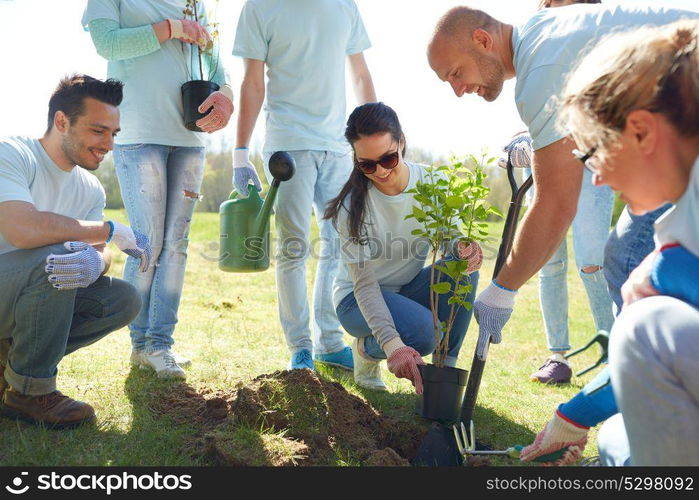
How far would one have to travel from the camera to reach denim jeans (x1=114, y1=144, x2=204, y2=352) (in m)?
3.46

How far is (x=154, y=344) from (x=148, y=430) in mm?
908

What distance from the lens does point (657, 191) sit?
4.89 feet

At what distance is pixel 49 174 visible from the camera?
2.83 metres

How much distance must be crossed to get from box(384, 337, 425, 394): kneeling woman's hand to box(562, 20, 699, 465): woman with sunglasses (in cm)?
127

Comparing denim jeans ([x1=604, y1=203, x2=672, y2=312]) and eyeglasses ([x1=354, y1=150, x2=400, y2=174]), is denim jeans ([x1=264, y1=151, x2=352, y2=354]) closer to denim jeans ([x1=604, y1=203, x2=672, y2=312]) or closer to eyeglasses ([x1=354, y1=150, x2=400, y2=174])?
eyeglasses ([x1=354, y1=150, x2=400, y2=174])

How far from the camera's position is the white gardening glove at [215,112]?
3.46 meters

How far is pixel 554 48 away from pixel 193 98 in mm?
1838

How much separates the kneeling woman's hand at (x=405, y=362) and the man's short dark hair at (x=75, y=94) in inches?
61.4

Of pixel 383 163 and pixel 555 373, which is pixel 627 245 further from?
pixel 555 373

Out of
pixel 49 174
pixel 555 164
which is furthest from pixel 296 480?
pixel 49 174

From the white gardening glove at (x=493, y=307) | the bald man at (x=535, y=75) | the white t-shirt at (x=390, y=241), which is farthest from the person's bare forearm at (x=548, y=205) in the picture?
the white t-shirt at (x=390, y=241)

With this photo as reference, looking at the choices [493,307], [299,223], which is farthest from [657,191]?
[299,223]

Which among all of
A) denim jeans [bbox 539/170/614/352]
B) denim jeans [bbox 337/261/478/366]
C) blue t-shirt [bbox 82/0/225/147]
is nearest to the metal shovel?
denim jeans [bbox 337/261/478/366]

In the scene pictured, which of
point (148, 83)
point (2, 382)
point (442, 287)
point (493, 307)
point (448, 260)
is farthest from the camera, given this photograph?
point (148, 83)
